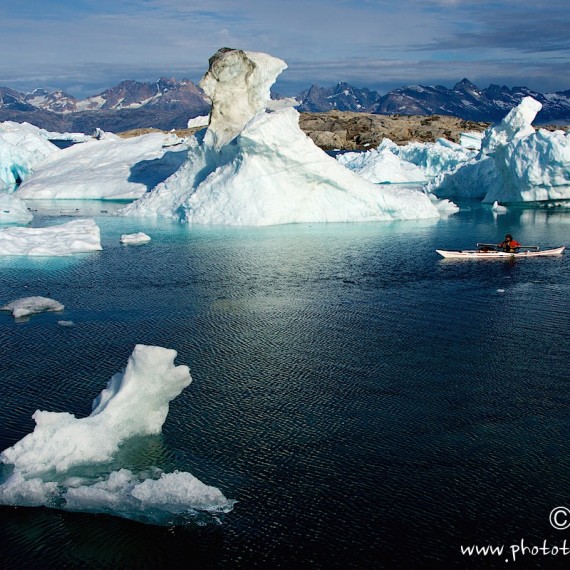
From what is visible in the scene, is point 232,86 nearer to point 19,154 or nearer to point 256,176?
point 256,176

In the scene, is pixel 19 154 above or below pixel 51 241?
above

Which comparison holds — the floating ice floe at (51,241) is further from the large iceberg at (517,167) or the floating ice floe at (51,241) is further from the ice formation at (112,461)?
the large iceberg at (517,167)

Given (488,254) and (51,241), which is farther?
(51,241)

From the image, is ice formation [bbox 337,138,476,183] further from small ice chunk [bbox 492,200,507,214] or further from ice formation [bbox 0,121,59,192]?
ice formation [bbox 0,121,59,192]

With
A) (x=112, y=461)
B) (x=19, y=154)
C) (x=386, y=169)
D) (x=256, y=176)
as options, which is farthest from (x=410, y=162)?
(x=112, y=461)

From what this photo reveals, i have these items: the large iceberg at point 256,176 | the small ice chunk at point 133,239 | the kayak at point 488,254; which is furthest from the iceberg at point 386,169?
the kayak at point 488,254

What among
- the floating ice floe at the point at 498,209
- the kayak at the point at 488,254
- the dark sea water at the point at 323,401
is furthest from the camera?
the floating ice floe at the point at 498,209
